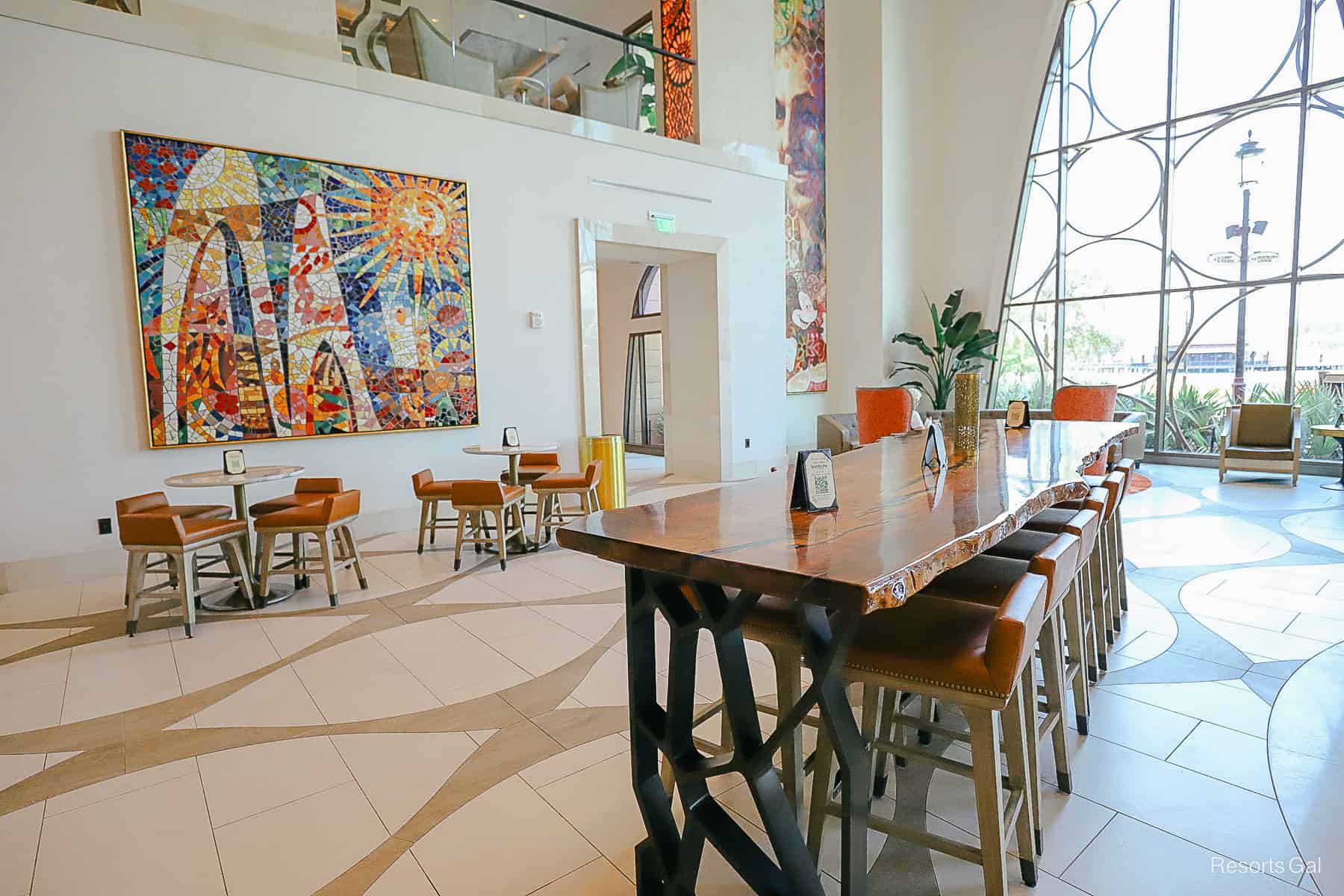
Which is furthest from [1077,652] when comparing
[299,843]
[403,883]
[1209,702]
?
[299,843]

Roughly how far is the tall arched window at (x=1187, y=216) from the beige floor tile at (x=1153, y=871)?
26.5ft

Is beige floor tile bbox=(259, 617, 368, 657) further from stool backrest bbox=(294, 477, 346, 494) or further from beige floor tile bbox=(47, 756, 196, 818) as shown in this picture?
stool backrest bbox=(294, 477, 346, 494)

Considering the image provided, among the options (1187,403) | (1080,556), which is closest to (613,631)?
(1080,556)

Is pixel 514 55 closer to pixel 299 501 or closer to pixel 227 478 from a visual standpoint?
pixel 299 501

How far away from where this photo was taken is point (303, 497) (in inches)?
185

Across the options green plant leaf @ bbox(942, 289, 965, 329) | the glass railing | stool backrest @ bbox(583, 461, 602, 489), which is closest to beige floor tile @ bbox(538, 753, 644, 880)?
stool backrest @ bbox(583, 461, 602, 489)

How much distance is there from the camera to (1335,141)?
292 inches

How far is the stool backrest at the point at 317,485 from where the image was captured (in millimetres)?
4773

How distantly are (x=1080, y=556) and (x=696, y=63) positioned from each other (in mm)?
7344

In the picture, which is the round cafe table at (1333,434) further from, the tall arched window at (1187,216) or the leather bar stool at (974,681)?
the leather bar stool at (974,681)

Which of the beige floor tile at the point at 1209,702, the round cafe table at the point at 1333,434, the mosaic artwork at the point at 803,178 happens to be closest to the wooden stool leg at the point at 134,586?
the beige floor tile at the point at 1209,702

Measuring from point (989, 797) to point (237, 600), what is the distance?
13.6 ft

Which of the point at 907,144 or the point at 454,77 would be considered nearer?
the point at 454,77

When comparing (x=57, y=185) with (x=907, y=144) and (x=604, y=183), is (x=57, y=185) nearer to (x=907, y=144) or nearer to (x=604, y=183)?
(x=604, y=183)
